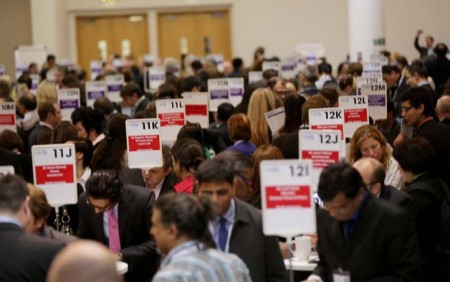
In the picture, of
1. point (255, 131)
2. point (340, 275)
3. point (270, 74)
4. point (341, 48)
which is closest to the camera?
point (340, 275)

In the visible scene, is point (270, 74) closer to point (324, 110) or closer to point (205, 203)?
point (324, 110)

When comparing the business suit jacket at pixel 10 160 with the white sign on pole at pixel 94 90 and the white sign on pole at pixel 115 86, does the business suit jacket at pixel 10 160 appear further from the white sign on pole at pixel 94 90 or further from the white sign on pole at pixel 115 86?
the white sign on pole at pixel 115 86

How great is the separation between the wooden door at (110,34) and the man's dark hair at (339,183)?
92.3 feet

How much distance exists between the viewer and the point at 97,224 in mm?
7859

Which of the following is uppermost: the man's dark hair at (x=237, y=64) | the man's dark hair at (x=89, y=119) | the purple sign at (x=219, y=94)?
the man's dark hair at (x=237, y=64)

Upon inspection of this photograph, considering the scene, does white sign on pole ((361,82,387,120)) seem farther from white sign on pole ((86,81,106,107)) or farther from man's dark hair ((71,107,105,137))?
white sign on pole ((86,81,106,107))

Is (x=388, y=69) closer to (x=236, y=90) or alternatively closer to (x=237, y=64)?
(x=236, y=90)

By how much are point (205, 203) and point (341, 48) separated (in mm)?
27319

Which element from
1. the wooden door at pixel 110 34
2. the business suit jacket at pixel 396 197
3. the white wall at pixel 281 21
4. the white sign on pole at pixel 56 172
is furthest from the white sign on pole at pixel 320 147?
the wooden door at pixel 110 34

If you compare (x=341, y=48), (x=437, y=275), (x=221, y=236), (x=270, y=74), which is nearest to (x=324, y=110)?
(x=437, y=275)

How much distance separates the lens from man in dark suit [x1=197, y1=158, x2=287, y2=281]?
6.24 meters

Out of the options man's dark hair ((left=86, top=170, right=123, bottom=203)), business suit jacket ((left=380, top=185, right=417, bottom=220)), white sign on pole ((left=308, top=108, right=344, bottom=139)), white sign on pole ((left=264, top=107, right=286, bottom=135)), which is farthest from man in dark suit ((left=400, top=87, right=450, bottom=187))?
man's dark hair ((left=86, top=170, right=123, bottom=203))

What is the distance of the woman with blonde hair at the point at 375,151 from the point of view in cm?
912

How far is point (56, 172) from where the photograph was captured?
8.57 meters
